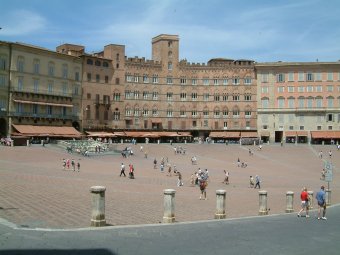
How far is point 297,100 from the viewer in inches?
3398

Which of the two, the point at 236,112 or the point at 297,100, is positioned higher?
the point at 297,100

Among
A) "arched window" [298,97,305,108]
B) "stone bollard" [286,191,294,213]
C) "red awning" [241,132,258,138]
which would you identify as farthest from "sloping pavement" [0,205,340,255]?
"arched window" [298,97,305,108]

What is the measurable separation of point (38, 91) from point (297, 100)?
149 ft

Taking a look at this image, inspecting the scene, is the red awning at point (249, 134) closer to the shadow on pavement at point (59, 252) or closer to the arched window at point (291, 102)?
the arched window at point (291, 102)

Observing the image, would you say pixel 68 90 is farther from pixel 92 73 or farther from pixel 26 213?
pixel 26 213

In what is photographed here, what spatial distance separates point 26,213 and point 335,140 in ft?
245

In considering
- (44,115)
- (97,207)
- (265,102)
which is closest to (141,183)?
(97,207)

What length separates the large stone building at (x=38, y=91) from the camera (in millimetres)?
67312

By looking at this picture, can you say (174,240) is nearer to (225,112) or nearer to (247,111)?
(225,112)

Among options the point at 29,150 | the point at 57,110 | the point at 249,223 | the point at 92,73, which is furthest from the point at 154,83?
the point at 249,223

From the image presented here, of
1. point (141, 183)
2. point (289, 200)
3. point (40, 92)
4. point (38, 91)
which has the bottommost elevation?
point (141, 183)

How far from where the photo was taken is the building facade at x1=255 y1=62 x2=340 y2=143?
84812mm

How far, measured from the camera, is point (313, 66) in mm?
85750

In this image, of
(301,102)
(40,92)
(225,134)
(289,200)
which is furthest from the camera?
(301,102)
